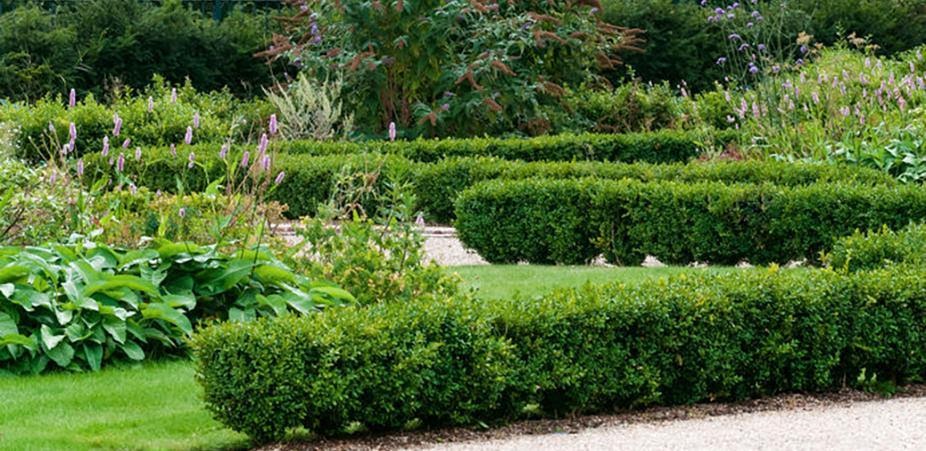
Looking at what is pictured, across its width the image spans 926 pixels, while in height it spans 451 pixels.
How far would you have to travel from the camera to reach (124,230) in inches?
300

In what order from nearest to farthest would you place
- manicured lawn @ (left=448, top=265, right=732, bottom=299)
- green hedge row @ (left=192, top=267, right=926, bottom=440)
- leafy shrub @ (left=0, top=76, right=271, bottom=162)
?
green hedge row @ (left=192, top=267, right=926, bottom=440) < manicured lawn @ (left=448, top=265, right=732, bottom=299) < leafy shrub @ (left=0, top=76, right=271, bottom=162)

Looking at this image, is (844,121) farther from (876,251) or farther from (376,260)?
(376,260)

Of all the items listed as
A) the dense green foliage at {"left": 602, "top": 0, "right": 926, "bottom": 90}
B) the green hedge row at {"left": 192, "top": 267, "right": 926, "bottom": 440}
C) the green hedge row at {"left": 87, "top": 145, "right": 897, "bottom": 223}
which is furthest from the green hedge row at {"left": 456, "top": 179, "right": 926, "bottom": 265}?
the dense green foliage at {"left": 602, "top": 0, "right": 926, "bottom": 90}

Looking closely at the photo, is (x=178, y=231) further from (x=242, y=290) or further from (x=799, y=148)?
(x=799, y=148)

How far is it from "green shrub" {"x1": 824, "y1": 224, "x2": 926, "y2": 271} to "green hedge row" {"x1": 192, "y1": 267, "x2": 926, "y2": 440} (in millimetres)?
608

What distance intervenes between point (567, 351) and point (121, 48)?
1686 centimetres

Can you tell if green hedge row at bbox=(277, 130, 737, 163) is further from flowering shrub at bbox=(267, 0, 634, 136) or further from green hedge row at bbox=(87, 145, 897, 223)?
flowering shrub at bbox=(267, 0, 634, 136)

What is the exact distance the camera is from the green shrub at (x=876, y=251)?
24.9 ft

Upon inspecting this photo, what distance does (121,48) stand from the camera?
70.4ft

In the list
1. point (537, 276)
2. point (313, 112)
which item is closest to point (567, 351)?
point (537, 276)

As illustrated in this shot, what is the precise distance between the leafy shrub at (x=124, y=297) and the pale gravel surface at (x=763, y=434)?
1.77m

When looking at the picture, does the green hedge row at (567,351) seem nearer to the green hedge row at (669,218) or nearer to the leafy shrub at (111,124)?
the green hedge row at (669,218)

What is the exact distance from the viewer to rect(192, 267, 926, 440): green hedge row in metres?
5.46

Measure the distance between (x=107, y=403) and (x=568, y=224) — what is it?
4974 mm
